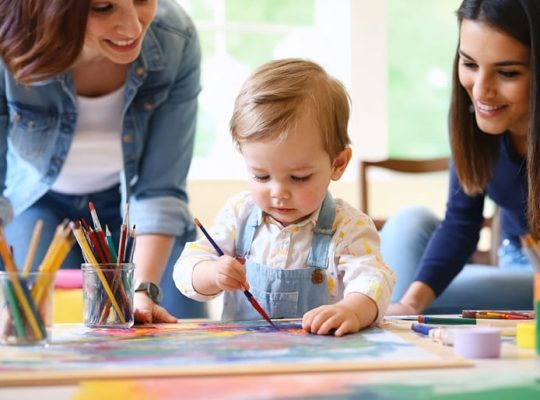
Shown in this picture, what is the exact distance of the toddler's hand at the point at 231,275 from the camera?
109 cm

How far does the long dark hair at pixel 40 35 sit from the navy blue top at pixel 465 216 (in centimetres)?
81

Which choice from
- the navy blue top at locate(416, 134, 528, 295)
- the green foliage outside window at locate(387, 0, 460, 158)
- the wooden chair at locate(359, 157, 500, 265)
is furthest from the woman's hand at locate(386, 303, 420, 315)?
the green foliage outside window at locate(387, 0, 460, 158)

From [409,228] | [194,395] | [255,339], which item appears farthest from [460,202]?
[194,395]

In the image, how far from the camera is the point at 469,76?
1538 millimetres

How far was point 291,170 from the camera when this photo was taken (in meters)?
1.18

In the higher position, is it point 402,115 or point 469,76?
point 402,115

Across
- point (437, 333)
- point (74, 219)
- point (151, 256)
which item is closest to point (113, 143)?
point (74, 219)

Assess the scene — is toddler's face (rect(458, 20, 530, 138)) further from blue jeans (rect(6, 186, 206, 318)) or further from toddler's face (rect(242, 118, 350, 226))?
blue jeans (rect(6, 186, 206, 318))

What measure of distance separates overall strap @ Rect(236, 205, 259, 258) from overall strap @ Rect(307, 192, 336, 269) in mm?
100

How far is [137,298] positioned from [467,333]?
56 cm

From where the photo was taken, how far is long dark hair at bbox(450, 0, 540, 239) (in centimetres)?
143

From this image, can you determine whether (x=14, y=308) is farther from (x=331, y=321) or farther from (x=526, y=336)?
(x=526, y=336)

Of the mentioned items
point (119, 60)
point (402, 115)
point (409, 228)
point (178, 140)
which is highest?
point (402, 115)

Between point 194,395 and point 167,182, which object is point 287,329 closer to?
point 194,395
